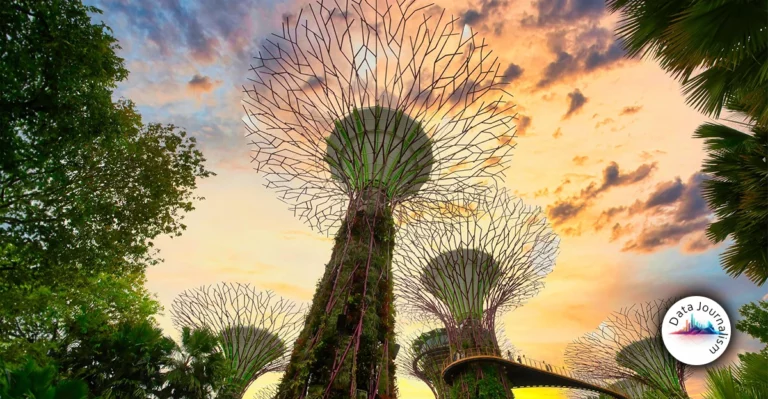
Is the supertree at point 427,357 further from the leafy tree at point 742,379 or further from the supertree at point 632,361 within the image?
the leafy tree at point 742,379

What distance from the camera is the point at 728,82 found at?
16.9 feet

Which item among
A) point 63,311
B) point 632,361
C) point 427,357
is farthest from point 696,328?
point 63,311

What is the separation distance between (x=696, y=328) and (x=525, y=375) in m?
8.05

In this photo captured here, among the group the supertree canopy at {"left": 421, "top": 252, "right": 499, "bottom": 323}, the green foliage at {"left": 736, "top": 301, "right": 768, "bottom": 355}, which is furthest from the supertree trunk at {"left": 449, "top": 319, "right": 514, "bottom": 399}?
the green foliage at {"left": 736, "top": 301, "right": 768, "bottom": 355}

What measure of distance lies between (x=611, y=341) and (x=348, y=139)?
21267 millimetres

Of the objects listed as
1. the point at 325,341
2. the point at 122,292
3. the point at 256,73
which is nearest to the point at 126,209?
the point at 256,73

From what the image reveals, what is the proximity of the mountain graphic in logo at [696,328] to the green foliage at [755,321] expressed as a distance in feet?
10.3

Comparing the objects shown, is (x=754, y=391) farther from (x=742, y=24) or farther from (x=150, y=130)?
(x=150, y=130)

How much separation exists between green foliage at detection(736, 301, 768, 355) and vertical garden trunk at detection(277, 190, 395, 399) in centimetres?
1601

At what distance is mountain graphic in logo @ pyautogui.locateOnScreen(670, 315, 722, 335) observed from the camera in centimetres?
1841

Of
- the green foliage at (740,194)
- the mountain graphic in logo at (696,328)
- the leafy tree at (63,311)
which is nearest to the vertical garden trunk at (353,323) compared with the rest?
the green foliage at (740,194)

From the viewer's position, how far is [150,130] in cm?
1063

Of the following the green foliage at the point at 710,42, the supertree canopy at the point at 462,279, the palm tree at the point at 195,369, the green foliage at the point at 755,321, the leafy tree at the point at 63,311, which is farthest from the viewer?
the supertree canopy at the point at 462,279

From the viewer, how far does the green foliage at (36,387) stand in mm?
6070
